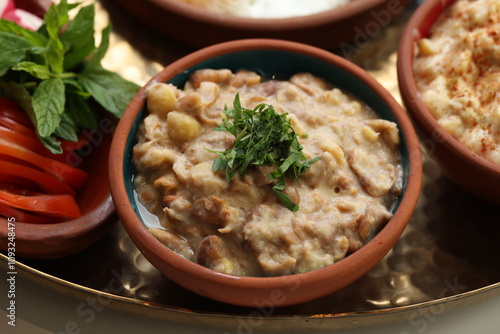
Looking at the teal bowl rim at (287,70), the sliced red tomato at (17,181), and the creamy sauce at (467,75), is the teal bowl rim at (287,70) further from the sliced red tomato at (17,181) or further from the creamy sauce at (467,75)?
the sliced red tomato at (17,181)

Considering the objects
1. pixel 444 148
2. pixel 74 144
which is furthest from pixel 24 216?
pixel 444 148

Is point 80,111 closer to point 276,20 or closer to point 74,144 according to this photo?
point 74,144

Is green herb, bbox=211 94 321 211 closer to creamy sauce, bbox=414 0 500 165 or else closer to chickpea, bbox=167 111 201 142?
chickpea, bbox=167 111 201 142

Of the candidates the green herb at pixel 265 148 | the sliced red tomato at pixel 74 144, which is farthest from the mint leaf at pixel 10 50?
the green herb at pixel 265 148

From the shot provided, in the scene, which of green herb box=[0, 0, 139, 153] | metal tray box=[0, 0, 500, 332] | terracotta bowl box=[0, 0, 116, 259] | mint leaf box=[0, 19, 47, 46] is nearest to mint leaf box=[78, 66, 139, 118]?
green herb box=[0, 0, 139, 153]

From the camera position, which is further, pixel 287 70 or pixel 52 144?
pixel 287 70

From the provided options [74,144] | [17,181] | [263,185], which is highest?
[263,185]

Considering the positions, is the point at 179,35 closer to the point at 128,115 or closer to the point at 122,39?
the point at 122,39
